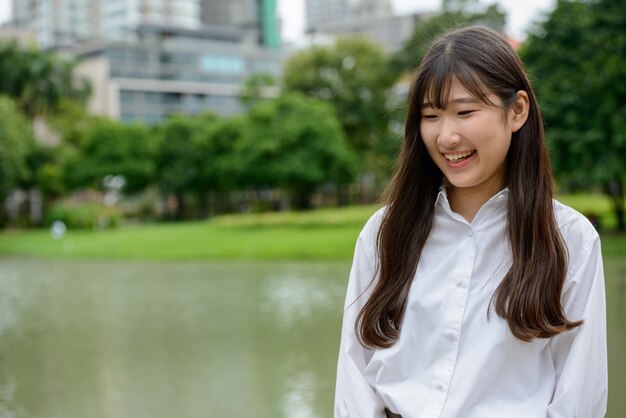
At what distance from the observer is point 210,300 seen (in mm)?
10570

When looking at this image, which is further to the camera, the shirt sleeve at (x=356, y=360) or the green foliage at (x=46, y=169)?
the green foliage at (x=46, y=169)

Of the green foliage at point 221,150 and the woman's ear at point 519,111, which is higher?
the woman's ear at point 519,111

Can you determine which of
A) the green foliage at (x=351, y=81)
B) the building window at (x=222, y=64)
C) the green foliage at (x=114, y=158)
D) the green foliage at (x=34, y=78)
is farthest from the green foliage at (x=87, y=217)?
the building window at (x=222, y=64)

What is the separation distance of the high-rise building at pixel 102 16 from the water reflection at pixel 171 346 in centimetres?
5468

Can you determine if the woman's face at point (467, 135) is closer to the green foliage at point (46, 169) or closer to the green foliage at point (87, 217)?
the green foliage at point (87, 217)

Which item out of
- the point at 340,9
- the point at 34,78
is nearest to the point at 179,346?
the point at 34,78

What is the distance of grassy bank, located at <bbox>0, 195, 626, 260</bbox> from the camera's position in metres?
17.9

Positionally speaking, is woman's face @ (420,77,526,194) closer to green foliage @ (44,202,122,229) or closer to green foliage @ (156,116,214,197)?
green foliage @ (44,202,122,229)

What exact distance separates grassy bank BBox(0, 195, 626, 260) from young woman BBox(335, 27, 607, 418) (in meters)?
14.0

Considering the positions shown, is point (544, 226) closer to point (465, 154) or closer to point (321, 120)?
point (465, 154)

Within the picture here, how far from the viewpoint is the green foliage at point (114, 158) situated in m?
33.6

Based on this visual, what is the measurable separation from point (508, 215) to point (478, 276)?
0.41ft

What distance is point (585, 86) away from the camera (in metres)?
16.0

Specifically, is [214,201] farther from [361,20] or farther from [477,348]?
[361,20]
